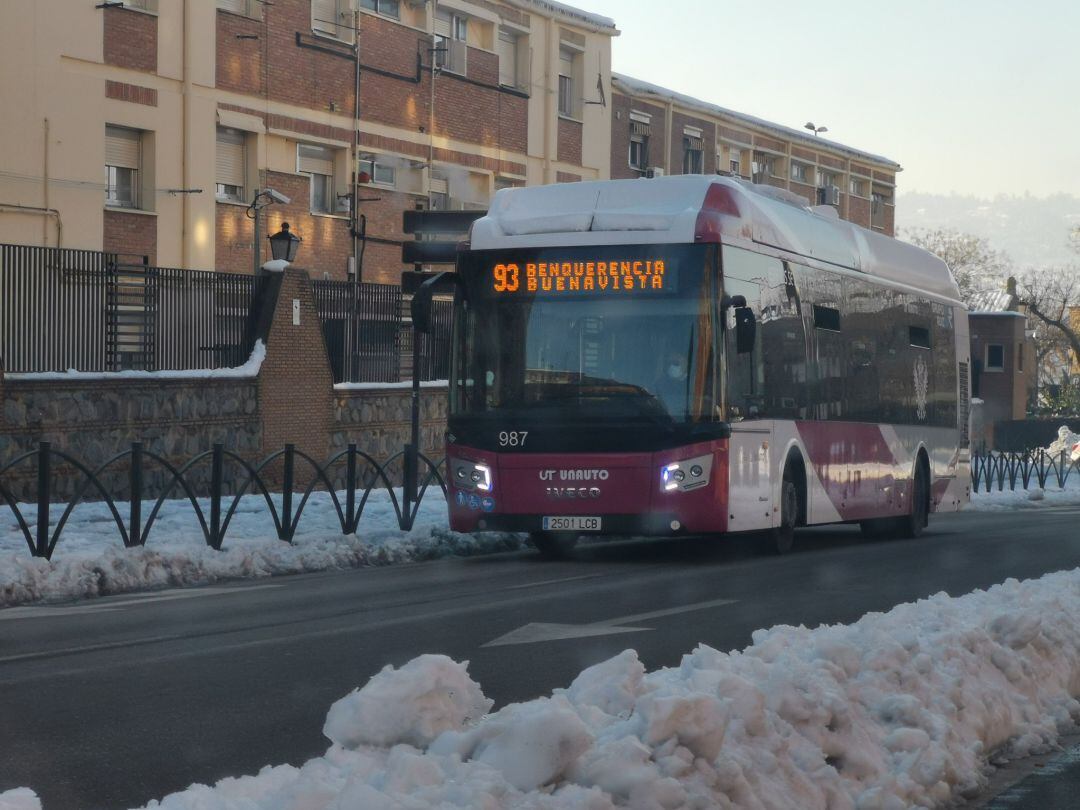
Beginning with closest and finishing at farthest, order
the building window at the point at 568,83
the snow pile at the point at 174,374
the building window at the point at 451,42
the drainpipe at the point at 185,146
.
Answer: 1. the snow pile at the point at 174,374
2. the drainpipe at the point at 185,146
3. the building window at the point at 451,42
4. the building window at the point at 568,83

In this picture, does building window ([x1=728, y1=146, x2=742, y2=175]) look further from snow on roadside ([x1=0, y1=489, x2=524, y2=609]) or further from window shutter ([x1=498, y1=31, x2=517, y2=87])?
snow on roadside ([x1=0, y1=489, x2=524, y2=609])

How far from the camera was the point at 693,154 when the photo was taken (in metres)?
53.1

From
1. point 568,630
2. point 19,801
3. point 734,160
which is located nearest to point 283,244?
point 568,630

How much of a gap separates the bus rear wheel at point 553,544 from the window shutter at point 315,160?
65.3 ft

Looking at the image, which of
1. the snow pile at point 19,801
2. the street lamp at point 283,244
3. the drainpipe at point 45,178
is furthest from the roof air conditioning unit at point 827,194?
the snow pile at point 19,801

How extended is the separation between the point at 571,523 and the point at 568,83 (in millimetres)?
31406

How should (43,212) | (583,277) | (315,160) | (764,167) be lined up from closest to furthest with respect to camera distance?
1. (583,277)
2. (43,212)
3. (315,160)
4. (764,167)

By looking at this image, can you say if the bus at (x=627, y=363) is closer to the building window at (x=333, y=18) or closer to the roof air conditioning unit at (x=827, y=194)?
the building window at (x=333, y=18)

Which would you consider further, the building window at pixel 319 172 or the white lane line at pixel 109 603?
the building window at pixel 319 172

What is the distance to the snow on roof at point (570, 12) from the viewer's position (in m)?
42.2

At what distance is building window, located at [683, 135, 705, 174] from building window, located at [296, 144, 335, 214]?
18384 millimetres

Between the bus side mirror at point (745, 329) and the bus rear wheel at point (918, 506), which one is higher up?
the bus side mirror at point (745, 329)

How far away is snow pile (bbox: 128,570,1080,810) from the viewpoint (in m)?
4.65

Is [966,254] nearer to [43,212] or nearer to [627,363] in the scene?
[43,212]
